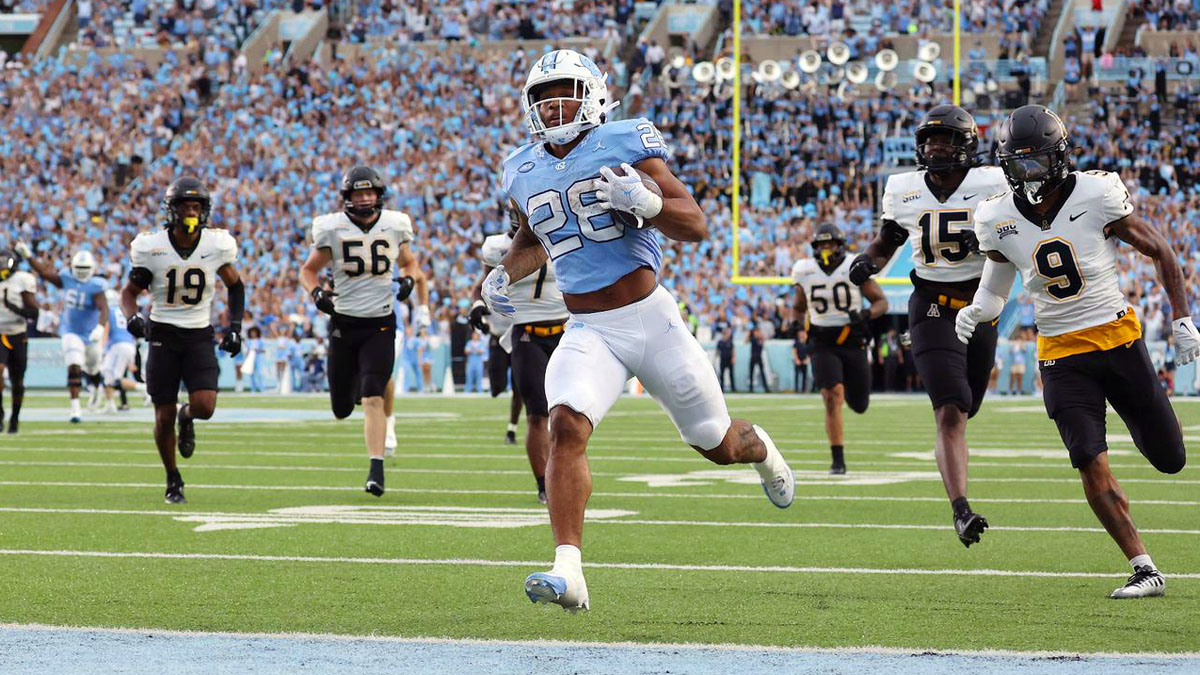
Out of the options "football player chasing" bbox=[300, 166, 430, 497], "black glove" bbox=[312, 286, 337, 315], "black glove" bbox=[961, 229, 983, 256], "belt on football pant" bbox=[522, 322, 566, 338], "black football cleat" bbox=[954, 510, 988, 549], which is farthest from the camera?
"football player chasing" bbox=[300, 166, 430, 497]

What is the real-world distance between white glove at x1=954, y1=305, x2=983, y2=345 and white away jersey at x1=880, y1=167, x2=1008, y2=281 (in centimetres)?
90

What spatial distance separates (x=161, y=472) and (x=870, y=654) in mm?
7655

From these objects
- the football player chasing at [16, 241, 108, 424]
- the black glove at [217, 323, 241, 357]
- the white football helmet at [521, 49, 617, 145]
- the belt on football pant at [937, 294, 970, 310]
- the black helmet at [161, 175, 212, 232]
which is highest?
the white football helmet at [521, 49, 617, 145]

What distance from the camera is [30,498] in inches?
371

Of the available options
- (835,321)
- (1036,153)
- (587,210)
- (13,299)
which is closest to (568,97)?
(587,210)

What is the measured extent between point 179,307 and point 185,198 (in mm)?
584

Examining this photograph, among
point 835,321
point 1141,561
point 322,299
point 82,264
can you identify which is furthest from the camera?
point 82,264

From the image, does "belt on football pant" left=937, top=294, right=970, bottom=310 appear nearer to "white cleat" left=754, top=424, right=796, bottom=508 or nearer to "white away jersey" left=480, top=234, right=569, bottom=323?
"white cleat" left=754, top=424, right=796, bottom=508

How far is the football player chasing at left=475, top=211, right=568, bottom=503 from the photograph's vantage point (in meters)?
9.02

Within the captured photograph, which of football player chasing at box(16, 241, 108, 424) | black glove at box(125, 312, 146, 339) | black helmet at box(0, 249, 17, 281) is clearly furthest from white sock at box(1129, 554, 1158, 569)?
football player chasing at box(16, 241, 108, 424)

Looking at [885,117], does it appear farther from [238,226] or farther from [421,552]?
[421,552]

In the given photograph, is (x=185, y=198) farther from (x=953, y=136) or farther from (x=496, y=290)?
(x=496, y=290)

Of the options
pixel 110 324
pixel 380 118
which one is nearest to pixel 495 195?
pixel 380 118

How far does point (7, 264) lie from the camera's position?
1616 cm
